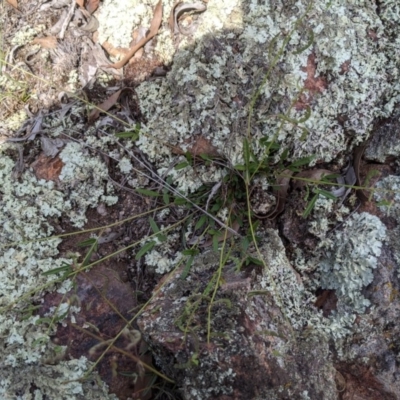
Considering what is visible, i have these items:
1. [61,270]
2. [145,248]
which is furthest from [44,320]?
[145,248]

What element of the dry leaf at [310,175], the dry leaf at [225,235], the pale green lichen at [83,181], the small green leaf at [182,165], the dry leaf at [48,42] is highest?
the dry leaf at [48,42]

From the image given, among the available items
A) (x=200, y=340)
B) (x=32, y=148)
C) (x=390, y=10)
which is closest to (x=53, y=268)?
(x=32, y=148)

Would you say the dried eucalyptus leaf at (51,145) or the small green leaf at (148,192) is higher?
the dried eucalyptus leaf at (51,145)

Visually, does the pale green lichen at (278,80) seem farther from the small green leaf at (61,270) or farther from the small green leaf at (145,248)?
the small green leaf at (61,270)

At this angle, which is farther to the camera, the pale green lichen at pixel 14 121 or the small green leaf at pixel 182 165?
the pale green lichen at pixel 14 121

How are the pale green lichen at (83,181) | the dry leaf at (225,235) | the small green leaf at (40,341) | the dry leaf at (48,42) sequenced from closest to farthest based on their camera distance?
1. the small green leaf at (40,341)
2. the dry leaf at (225,235)
3. the pale green lichen at (83,181)
4. the dry leaf at (48,42)

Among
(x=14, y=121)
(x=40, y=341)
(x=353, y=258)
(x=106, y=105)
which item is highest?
(x=14, y=121)

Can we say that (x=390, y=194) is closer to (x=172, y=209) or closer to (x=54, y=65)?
(x=172, y=209)

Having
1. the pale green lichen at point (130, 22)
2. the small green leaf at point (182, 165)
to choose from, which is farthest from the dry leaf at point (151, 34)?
the small green leaf at point (182, 165)

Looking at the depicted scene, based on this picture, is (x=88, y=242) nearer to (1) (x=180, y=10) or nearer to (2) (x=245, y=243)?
(2) (x=245, y=243)
